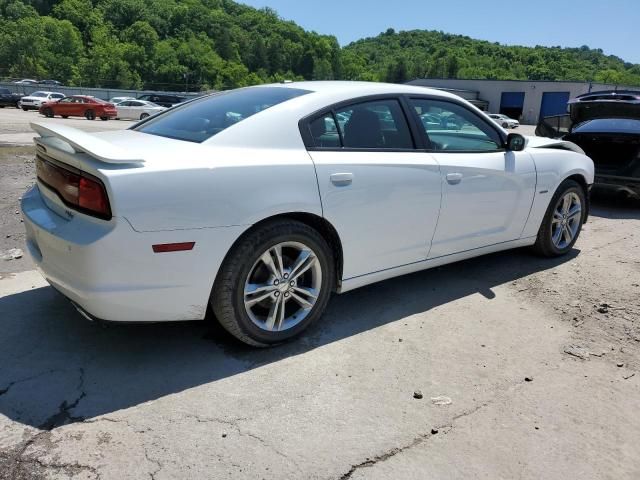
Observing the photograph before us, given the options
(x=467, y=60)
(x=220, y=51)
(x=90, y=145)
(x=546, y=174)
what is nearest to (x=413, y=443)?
(x=90, y=145)

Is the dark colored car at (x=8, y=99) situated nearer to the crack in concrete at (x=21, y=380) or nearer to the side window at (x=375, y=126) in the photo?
the side window at (x=375, y=126)

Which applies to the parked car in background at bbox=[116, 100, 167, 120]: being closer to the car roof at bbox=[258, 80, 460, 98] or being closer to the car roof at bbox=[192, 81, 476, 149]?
the car roof at bbox=[258, 80, 460, 98]

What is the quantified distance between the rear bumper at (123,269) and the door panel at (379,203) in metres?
0.76

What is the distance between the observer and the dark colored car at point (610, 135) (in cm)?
686

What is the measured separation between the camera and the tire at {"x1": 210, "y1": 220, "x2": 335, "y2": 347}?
9.50ft

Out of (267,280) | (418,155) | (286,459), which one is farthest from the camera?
(418,155)

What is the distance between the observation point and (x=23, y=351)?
2984 millimetres

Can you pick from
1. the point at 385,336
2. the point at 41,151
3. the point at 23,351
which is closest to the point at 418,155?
the point at 385,336

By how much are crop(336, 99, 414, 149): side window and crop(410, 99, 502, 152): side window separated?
20 centimetres

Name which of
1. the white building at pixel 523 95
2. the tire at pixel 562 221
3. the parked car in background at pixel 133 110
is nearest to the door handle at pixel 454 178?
the tire at pixel 562 221

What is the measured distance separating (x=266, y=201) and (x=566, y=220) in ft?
11.1

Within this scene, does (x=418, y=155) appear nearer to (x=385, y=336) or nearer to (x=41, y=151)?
(x=385, y=336)

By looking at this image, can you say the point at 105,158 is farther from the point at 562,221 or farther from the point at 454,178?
the point at 562,221

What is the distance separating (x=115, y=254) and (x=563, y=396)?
8.02 ft
